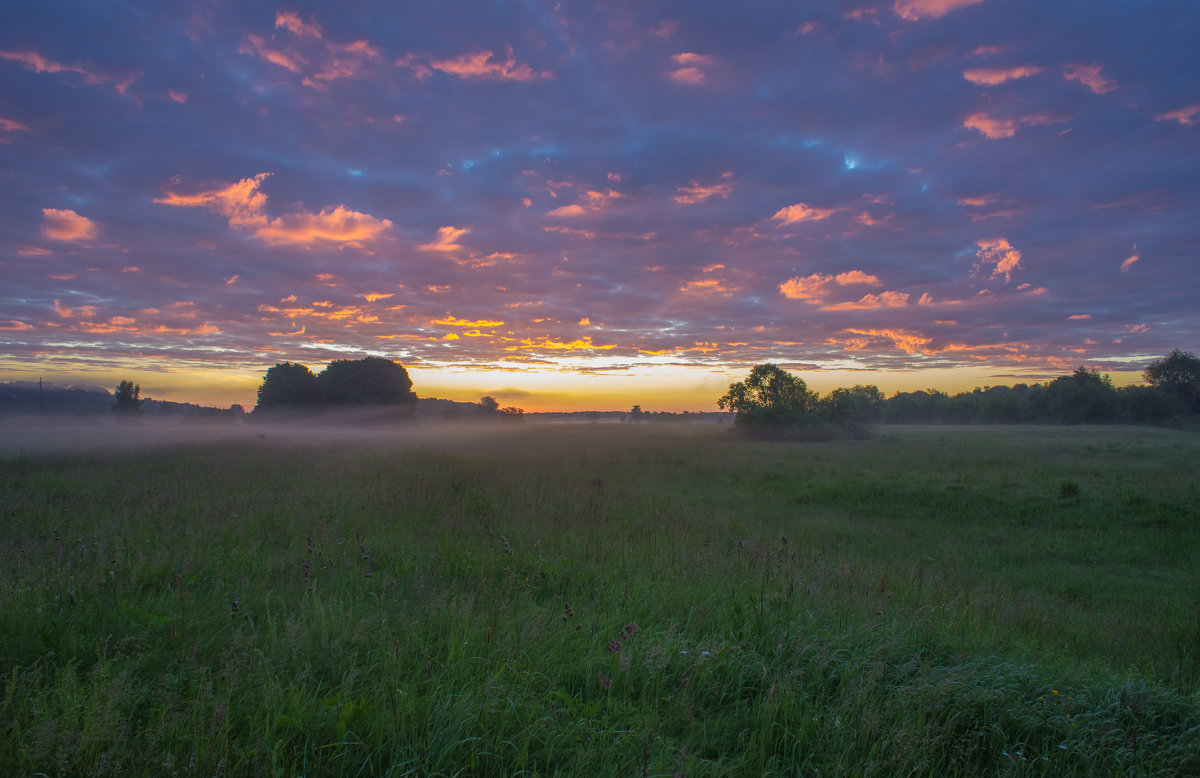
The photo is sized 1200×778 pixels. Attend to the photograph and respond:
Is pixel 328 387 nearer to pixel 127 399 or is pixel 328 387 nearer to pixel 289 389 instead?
pixel 289 389

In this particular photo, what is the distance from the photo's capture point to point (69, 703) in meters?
2.92

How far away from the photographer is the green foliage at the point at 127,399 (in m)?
65.9

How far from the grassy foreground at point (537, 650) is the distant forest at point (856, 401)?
2286 inches

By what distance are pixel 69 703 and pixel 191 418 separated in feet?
259

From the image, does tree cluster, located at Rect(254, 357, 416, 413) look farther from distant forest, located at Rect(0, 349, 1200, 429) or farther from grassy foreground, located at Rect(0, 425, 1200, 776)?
grassy foreground, located at Rect(0, 425, 1200, 776)

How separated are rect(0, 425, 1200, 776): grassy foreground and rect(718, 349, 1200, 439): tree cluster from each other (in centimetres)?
4928

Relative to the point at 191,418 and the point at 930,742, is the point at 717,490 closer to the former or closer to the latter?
the point at 930,742

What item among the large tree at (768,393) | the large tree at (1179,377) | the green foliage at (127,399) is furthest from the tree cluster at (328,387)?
the large tree at (1179,377)

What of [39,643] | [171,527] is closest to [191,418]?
[171,527]

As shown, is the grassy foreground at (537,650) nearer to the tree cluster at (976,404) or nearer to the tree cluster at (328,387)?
the tree cluster at (976,404)

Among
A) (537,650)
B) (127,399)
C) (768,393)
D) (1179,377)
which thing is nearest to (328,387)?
(127,399)

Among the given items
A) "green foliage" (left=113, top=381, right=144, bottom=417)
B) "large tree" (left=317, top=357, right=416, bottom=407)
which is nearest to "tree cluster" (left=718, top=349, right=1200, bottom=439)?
"large tree" (left=317, top=357, right=416, bottom=407)

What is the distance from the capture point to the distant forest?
63925 mm

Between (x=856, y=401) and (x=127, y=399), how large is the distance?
311 ft
